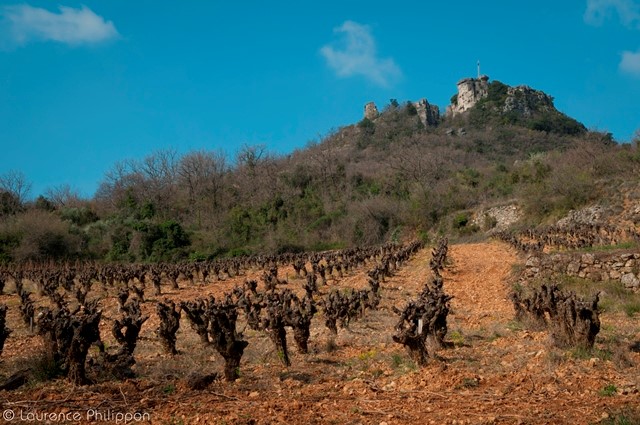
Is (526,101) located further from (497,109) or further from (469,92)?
(469,92)

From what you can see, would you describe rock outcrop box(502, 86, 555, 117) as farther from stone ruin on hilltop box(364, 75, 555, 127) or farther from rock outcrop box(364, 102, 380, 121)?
rock outcrop box(364, 102, 380, 121)

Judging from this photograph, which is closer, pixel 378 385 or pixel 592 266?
pixel 378 385

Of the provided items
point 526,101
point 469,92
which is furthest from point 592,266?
point 469,92

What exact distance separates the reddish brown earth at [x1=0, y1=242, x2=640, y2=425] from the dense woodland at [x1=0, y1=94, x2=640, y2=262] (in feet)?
94.2

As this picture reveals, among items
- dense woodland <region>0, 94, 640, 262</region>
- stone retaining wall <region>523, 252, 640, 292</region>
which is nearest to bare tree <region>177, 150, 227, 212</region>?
dense woodland <region>0, 94, 640, 262</region>

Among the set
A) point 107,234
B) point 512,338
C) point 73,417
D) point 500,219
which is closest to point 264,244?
point 107,234

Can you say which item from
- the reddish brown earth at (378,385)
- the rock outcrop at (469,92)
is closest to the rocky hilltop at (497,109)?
the rock outcrop at (469,92)

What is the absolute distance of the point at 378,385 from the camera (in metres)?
7.02

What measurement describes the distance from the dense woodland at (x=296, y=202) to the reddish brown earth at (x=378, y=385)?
94.2 feet

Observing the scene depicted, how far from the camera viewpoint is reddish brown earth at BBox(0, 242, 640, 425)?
5723 millimetres

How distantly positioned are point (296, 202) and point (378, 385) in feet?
143

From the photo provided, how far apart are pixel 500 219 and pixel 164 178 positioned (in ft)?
125

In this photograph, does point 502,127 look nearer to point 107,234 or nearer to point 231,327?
point 107,234

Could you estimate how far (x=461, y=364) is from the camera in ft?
25.8
